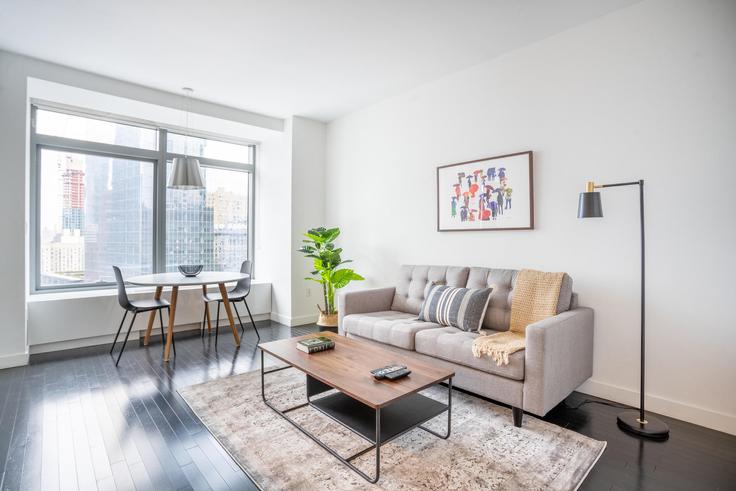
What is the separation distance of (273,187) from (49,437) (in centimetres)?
386

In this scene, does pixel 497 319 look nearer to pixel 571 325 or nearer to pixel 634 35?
pixel 571 325

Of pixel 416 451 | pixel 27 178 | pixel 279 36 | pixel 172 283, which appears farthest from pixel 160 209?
pixel 416 451

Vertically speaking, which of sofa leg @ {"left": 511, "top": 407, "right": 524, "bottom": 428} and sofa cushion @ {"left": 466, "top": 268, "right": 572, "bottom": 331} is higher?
sofa cushion @ {"left": 466, "top": 268, "right": 572, "bottom": 331}

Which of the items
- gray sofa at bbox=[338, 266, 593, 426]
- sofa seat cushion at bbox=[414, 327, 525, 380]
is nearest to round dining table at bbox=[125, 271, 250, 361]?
gray sofa at bbox=[338, 266, 593, 426]

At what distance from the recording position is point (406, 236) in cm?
431

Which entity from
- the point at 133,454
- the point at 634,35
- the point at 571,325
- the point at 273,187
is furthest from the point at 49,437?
the point at 634,35

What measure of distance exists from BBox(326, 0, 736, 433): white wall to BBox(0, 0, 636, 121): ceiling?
319mm

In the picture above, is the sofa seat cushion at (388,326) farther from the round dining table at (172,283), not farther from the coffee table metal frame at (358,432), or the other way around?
the round dining table at (172,283)

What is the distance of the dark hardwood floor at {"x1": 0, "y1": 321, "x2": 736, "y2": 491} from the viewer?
5.95 ft

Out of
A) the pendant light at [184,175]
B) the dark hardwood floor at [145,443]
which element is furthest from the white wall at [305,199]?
the dark hardwood floor at [145,443]

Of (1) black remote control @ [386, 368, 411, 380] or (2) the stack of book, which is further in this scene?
(2) the stack of book

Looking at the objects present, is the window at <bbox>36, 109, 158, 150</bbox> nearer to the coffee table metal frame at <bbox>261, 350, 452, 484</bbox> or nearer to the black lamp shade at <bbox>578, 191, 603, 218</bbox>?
the coffee table metal frame at <bbox>261, 350, 452, 484</bbox>

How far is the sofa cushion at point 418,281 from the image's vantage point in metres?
3.42

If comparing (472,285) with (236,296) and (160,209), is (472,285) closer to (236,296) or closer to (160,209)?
(236,296)
